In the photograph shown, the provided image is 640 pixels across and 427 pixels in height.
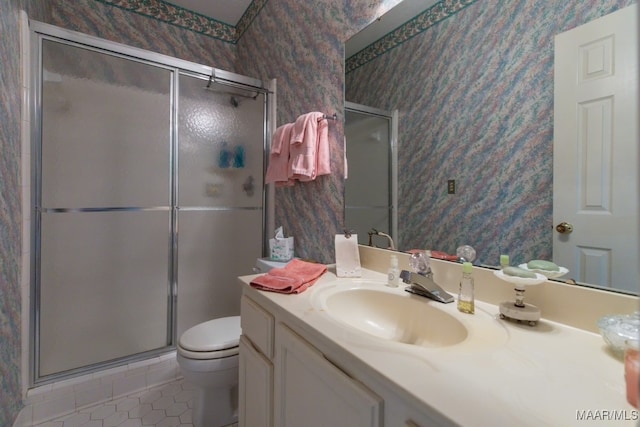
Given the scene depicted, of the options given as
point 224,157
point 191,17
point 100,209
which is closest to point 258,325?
point 100,209

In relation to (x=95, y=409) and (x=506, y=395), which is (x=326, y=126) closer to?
(x=506, y=395)

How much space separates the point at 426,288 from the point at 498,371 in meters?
0.37

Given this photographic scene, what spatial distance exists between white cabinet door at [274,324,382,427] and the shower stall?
1370mm

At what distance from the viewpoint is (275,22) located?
6.60 feet

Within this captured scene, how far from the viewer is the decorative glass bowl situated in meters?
0.53

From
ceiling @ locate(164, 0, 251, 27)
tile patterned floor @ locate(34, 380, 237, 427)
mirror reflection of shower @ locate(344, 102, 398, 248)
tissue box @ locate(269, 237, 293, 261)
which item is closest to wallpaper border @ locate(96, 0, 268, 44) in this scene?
ceiling @ locate(164, 0, 251, 27)

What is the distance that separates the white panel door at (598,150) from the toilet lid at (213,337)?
1311 mm

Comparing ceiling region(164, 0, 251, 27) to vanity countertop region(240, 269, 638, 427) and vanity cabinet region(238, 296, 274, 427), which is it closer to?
vanity cabinet region(238, 296, 274, 427)

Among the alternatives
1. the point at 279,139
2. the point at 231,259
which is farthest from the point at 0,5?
the point at 231,259

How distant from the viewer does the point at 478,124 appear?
0.88m

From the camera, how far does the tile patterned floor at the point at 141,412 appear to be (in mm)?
1345

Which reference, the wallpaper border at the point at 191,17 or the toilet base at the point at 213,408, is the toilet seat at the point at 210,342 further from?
the wallpaper border at the point at 191,17

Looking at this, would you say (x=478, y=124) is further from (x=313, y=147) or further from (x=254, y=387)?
(x=254, y=387)

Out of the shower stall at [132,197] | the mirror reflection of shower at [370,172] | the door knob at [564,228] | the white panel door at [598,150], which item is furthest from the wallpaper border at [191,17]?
the door knob at [564,228]
